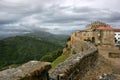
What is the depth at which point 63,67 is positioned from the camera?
956cm

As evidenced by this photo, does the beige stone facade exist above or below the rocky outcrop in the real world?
below

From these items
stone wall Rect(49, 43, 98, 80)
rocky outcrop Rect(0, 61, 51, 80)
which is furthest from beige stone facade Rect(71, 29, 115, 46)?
rocky outcrop Rect(0, 61, 51, 80)

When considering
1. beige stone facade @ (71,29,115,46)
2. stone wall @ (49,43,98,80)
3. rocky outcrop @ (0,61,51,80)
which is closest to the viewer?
rocky outcrop @ (0,61,51,80)

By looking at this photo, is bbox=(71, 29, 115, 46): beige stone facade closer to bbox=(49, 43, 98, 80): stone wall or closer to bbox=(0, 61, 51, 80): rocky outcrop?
bbox=(49, 43, 98, 80): stone wall

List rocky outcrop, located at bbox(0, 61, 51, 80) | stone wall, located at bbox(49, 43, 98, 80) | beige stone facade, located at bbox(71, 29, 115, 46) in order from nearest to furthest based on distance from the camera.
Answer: rocky outcrop, located at bbox(0, 61, 51, 80), stone wall, located at bbox(49, 43, 98, 80), beige stone facade, located at bbox(71, 29, 115, 46)

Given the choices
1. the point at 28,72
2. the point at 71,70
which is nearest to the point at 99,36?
the point at 71,70

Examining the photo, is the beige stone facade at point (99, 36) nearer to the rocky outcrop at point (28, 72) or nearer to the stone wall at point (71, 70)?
the stone wall at point (71, 70)

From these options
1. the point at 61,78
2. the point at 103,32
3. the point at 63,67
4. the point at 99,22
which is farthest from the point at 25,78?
the point at 99,22

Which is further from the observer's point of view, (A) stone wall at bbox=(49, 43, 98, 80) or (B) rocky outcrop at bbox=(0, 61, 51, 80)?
(A) stone wall at bbox=(49, 43, 98, 80)

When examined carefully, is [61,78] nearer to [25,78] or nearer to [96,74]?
[25,78]

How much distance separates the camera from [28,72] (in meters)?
5.51

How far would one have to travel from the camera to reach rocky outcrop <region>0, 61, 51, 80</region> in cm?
511

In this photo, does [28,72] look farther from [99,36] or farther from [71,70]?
[99,36]

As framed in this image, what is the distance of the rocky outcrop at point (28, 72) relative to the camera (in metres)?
5.11
